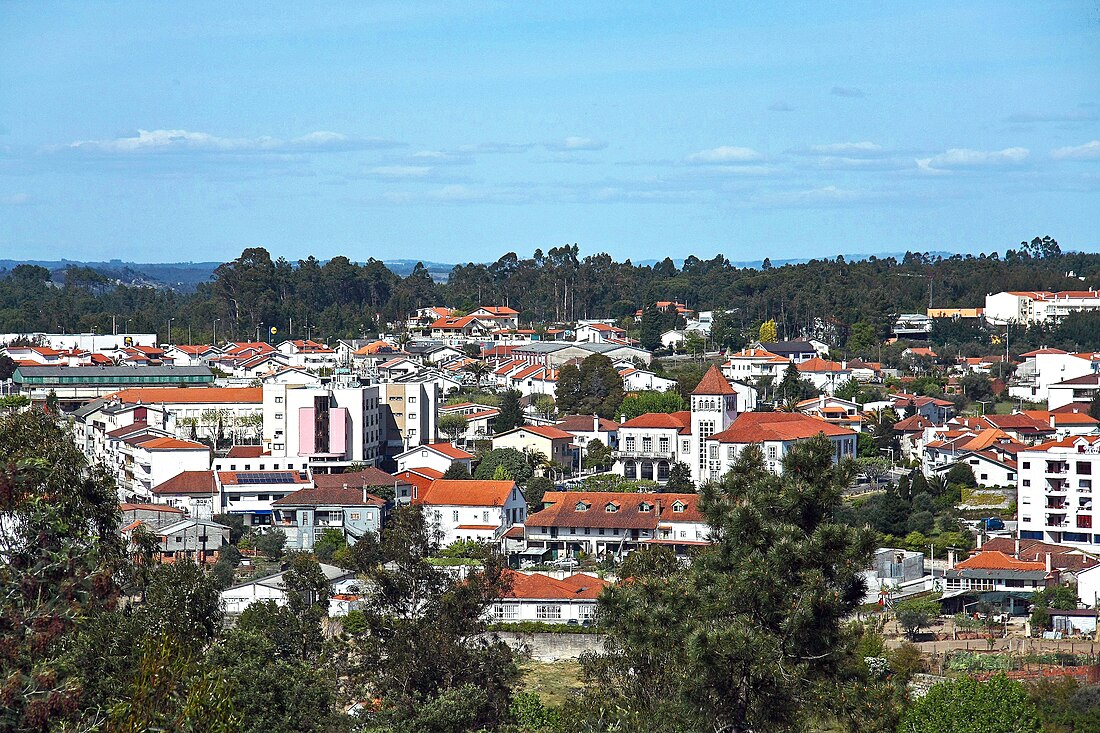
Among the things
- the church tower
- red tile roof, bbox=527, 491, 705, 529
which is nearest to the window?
red tile roof, bbox=527, 491, 705, 529

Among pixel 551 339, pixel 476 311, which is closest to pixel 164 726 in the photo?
pixel 551 339

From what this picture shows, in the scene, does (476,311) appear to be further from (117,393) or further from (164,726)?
(164,726)

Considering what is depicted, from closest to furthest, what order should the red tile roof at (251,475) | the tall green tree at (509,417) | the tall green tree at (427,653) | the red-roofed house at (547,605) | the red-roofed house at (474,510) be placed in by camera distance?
the tall green tree at (427,653), the red-roofed house at (547,605), the red-roofed house at (474,510), the red tile roof at (251,475), the tall green tree at (509,417)

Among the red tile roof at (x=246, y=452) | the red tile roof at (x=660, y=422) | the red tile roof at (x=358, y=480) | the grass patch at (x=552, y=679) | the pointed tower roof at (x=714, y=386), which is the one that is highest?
the pointed tower roof at (x=714, y=386)

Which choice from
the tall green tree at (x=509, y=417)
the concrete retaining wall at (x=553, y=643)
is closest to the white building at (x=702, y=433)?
the tall green tree at (x=509, y=417)

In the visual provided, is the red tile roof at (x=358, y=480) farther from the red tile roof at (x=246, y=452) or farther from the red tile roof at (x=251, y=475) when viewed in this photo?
the red tile roof at (x=246, y=452)

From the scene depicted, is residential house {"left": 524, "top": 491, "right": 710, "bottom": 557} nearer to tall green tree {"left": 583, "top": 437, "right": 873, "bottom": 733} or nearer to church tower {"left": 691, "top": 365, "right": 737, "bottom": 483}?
Result: church tower {"left": 691, "top": 365, "right": 737, "bottom": 483}
